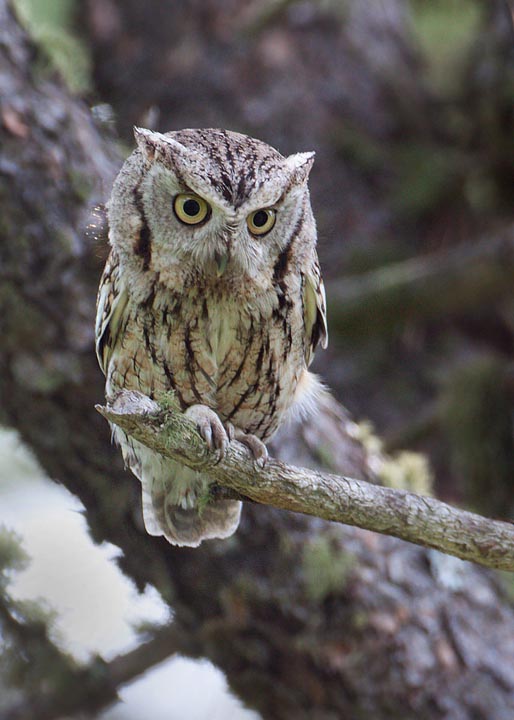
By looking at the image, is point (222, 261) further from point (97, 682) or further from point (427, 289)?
point (97, 682)

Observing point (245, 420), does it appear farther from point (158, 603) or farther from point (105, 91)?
point (105, 91)

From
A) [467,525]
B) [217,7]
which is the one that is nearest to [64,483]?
[467,525]

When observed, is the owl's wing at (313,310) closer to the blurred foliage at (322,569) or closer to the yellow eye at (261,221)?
the yellow eye at (261,221)

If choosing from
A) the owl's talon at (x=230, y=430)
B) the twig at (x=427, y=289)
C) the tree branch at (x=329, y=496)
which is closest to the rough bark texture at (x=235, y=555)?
the twig at (x=427, y=289)

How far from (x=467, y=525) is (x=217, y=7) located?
3.39m

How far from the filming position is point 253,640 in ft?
10.4

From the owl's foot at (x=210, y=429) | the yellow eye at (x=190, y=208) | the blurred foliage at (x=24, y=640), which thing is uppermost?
the yellow eye at (x=190, y=208)

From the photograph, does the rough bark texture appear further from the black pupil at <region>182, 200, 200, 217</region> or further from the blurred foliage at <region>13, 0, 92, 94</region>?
the black pupil at <region>182, 200, 200, 217</region>

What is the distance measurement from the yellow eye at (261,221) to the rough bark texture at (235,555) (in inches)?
35.5

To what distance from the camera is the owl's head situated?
6.63 feet

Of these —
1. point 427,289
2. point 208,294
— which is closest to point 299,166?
point 208,294

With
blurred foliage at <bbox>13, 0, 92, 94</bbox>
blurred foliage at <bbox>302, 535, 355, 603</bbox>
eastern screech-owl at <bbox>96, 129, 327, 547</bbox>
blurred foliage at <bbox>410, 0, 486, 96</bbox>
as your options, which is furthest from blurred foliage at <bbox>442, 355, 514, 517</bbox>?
blurred foliage at <bbox>13, 0, 92, 94</bbox>

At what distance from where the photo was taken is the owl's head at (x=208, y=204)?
6.63ft

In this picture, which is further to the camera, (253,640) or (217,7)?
(217,7)
